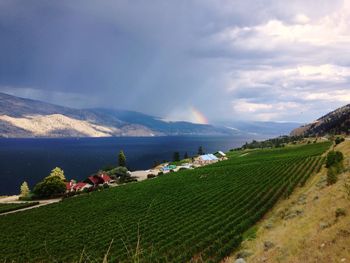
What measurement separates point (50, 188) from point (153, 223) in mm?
55476

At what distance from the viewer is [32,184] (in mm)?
132000

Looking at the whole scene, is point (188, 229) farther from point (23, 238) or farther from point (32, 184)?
point (32, 184)

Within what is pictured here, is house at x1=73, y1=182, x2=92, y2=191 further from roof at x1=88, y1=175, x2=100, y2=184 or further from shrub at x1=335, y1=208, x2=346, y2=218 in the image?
shrub at x1=335, y1=208, x2=346, y2=218

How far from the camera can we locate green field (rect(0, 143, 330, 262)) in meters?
31.0

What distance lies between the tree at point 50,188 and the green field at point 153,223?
21.1m

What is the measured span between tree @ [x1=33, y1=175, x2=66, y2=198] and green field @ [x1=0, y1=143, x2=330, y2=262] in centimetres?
2115

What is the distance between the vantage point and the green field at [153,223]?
31031 mm

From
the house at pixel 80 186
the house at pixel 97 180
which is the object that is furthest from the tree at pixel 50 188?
the house at pixel 97 180

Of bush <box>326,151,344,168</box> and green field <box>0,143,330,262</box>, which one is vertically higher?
bush <box>326,151,344,168</box>

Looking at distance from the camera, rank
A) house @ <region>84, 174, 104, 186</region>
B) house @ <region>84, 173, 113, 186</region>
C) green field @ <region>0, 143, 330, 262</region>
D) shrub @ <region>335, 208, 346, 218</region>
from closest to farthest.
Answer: shrub @ <region>335, 208, 346, 218</region> → green field @ <region>0, 143, 330, 262</region> → house @ <region>84, 174, 104, 186</region> → house @ <region>84, 173, 113, 186</region>

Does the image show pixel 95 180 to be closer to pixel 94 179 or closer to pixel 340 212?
pixel 94 179

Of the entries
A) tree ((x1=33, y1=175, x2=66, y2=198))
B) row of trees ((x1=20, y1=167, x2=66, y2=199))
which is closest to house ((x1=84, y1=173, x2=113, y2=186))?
row of trees ((x1=20, y1=167, x2=66, y2=199))

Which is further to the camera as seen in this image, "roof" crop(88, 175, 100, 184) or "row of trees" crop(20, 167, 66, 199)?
"roof" crop(88, 175, 100, 184)

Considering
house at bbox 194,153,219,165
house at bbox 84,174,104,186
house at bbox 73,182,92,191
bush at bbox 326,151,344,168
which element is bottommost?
house at bbox 73,182,92,191
